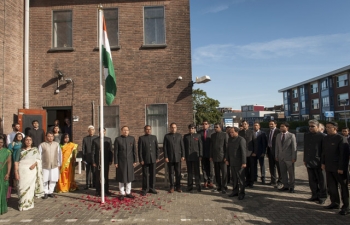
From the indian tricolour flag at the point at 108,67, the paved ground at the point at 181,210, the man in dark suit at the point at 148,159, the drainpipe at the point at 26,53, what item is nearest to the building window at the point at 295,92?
the paved ground at the point at 181,210

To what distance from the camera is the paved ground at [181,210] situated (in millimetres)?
5625

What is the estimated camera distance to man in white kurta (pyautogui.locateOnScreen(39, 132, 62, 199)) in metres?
7.64

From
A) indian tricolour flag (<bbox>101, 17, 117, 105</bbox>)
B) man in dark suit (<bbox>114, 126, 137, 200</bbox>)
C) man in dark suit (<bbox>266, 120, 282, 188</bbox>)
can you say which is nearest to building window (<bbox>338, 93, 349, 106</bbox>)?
man in dark suit (<bbox>266, 120, 282, 188</bbox>)

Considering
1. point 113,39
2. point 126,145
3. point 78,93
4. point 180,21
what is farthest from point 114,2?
point 126,145

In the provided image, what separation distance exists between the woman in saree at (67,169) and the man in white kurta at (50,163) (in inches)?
16.9

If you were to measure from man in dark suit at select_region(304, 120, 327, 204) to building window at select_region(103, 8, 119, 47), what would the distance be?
24.5 ft

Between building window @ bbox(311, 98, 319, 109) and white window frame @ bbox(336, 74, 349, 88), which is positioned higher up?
white window frame @ bbox(336, 74, 349, 88)

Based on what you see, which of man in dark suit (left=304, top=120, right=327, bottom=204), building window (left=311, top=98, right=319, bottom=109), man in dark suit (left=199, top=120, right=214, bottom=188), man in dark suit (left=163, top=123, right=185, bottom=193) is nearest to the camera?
man in dark suit (left=304, top=120, right=327, bottom=204)

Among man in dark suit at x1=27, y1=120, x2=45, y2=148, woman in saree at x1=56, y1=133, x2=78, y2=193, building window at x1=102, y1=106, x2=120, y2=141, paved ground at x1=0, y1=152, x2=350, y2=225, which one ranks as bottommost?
paved ground at x1=0, y1=152, x2=350, y2=225

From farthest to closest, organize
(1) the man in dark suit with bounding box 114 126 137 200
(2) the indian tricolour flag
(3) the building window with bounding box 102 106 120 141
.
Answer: (3) the building window with bounding box 102 106 120 141, (1) the man in dark suit with bounding box 114 126 137 200, (2) the indian tricolour flag

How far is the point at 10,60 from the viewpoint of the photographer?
940 centimetres

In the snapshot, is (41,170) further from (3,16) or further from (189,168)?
(3,16)

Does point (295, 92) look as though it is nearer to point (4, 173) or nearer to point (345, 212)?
point (345, 212)

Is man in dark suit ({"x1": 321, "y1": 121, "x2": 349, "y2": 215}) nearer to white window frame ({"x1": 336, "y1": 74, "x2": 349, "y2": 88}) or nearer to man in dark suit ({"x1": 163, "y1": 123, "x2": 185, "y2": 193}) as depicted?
man in dark suit ({"x1": 163, "y1": 123, "x2": 185, "y2": 193})
